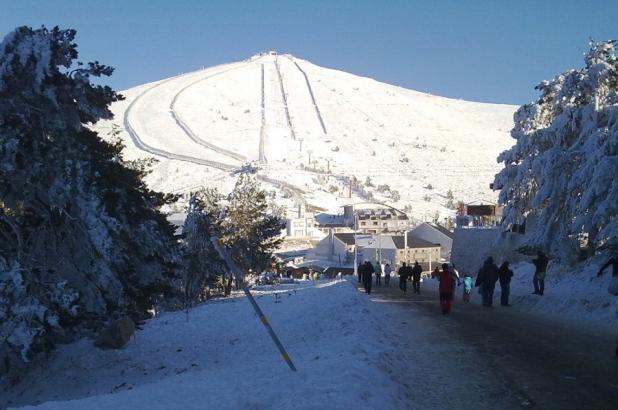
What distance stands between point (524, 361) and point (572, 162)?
A: 16.6 metres

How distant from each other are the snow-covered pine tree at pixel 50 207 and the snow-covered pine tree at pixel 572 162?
12766 millimetres

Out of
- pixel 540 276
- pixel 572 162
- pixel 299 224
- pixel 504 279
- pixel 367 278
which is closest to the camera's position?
pixel 504 279

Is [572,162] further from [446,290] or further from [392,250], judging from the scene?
[392,250]

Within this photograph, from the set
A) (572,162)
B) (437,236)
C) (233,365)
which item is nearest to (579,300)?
(572,162)

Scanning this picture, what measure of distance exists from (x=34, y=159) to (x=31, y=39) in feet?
9.75

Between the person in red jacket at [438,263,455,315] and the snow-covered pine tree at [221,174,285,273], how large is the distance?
27.3m

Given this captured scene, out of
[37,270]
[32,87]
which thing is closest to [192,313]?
[37,270]

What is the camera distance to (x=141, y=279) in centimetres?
1845

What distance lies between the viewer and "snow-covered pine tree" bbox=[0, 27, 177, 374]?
1398 centimetres

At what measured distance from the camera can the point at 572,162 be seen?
24.3 metres

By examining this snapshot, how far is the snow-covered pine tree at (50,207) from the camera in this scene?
13984 millimetres

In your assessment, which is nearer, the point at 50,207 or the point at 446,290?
the point at 50,207

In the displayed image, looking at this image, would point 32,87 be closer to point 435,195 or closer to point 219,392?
point 219,392

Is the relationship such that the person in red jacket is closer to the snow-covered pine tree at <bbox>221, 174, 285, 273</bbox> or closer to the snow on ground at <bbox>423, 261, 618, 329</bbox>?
the snow on ground at <bbox>423, 261, 618, 329</bbox>
